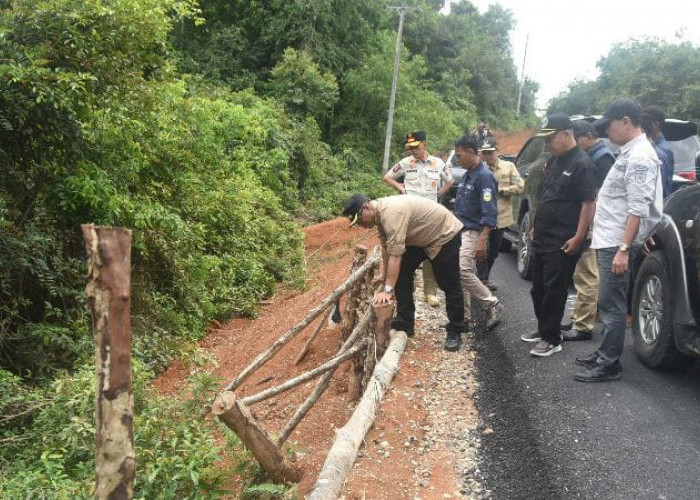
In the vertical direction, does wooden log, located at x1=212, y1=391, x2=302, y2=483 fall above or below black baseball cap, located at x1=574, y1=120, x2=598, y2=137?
below

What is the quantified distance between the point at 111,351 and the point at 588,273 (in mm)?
4677

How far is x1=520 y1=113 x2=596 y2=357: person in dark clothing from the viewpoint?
16.7ft

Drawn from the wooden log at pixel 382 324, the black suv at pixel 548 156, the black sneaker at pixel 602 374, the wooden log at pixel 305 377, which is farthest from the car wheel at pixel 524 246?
the wooden log at pixel 305 377

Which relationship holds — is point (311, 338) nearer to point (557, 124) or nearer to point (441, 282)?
point (441, 282)

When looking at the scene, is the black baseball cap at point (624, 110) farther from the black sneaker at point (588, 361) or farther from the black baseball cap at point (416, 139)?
the black baseball cap at point (416, 139)

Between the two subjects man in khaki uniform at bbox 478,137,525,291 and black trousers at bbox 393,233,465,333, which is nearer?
black trousers at bbox 393,233,465,333

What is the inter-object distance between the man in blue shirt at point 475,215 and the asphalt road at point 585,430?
752mm

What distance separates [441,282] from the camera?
19.1ft

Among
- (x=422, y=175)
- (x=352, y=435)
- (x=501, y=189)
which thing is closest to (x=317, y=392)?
(x=352, y=435)

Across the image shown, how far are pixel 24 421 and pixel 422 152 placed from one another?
15.3ft

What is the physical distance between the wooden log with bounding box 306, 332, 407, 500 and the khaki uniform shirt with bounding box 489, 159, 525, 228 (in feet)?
9.07

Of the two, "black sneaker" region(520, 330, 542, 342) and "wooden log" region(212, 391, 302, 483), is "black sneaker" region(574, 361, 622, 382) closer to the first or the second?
"black sneaker" region(520, 330, 542, 342)

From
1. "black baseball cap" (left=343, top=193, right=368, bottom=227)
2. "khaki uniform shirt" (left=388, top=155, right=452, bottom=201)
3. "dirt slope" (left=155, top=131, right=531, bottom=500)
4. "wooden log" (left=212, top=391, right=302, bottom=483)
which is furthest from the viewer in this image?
"khaki uniform shirt" (left=388, top=155, right=452, bottom=201)

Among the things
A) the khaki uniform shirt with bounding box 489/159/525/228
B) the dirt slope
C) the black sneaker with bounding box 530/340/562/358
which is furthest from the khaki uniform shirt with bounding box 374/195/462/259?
the khaki uniform shirt with bounding box 489/159/525/228
